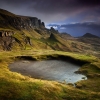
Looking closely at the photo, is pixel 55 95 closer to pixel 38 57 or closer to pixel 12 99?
pixel 12 99

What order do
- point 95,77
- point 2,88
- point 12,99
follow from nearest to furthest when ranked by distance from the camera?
1. point 12,99
2. point 2,88
3. point 95,77

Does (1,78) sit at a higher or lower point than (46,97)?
higher

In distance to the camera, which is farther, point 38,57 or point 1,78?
point 38,57

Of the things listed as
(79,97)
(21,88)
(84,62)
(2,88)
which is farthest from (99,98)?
(84,62)

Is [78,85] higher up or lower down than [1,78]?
lower down

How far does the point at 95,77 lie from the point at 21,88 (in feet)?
122

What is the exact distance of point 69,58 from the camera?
120125mm

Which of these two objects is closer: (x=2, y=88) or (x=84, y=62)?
(x=2, y=88)

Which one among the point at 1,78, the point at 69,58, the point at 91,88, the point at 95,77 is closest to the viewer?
the point at 1,78

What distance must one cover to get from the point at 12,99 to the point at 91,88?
28.2 metres

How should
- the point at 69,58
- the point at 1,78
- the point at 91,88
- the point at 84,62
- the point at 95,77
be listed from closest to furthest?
the point at 1,78 → the point at 91,88 → the point at 95,77 → the point at 84,62 → the point at 69,58

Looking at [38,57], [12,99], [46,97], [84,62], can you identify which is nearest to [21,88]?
[12,99]

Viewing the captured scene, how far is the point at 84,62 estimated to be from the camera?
106 metres

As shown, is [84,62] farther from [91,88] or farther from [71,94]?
[71,94]
